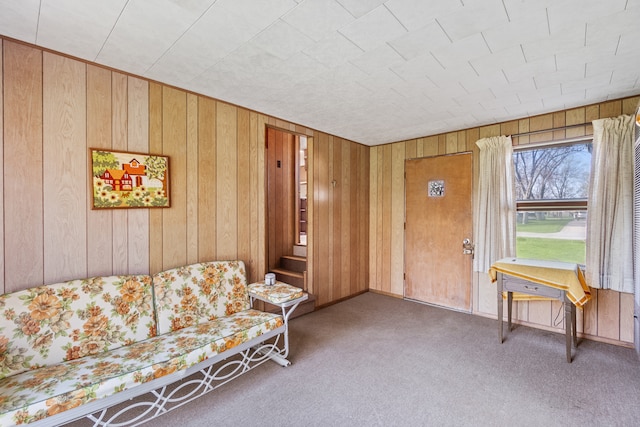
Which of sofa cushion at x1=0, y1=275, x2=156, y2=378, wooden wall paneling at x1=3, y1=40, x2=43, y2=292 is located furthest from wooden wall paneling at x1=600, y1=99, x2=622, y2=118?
wooden wall paneling at x1=3, y1=40, x2=43, y2=292

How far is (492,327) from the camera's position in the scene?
323 cm

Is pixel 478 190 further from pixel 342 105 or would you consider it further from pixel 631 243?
pixel 342 105

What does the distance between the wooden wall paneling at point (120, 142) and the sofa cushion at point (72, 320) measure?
0.20m

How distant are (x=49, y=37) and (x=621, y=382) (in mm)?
4748

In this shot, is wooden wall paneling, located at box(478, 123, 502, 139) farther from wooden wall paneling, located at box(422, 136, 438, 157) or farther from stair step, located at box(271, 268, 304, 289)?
stair step, located at box(271, 268, 304, 289)

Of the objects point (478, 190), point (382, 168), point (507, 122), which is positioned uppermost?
point (507, 122)

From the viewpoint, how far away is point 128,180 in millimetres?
2244

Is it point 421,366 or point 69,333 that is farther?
point 421,366

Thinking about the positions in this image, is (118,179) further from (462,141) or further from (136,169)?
(462,141)

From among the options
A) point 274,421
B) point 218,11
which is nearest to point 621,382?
point 274,421

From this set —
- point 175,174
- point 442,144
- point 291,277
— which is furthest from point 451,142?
point 175,174

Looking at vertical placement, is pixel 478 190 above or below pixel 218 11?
below

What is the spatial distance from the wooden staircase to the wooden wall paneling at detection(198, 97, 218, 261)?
56.6 inches

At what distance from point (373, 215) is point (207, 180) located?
9.31ft
